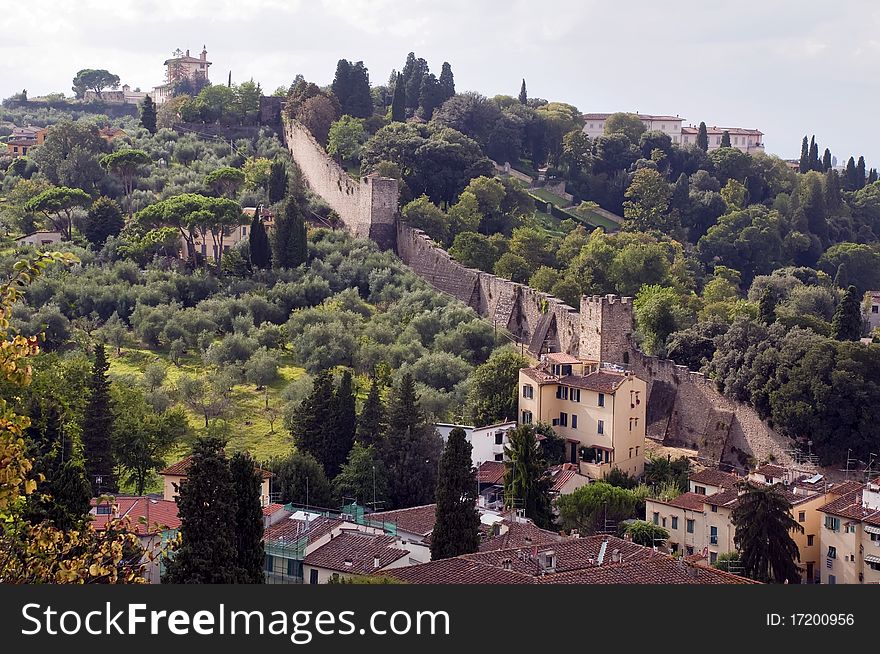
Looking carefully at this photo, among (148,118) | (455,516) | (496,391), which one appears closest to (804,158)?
(148,118)

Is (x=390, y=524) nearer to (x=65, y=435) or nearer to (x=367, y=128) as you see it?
(x=65, y=435)

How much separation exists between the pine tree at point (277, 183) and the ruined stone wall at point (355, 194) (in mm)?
1557

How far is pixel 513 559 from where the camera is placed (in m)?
22.8

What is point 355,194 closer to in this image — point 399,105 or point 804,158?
point 399,105

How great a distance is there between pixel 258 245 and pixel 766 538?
23.8 m

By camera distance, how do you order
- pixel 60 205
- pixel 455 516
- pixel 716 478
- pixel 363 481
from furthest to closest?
pixel 60 205
pixel 363 481
pixel 716 478
pixel 455 516

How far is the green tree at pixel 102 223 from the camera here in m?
48.1

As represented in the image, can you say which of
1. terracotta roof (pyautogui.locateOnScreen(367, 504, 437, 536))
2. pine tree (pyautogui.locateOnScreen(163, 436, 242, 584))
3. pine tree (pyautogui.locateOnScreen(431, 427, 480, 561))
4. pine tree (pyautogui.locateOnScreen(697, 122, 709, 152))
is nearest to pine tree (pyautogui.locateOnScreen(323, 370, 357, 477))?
terracotta roof (pyautogui.locateOnScreen(367, 504, 437, 536))

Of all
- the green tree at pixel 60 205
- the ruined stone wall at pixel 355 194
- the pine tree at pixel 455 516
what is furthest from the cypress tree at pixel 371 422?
the green tree at pixel 60 205

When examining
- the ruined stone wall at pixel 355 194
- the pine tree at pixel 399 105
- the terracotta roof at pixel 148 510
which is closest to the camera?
the terracotta roof at pixel 148 510

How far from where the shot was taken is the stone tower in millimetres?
37031

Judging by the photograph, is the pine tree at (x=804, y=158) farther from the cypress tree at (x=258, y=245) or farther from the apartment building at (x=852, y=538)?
the apartment building at (x=852, y=538)

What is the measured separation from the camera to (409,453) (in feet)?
105

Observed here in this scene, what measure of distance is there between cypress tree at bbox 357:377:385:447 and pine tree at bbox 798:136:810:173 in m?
48.0
